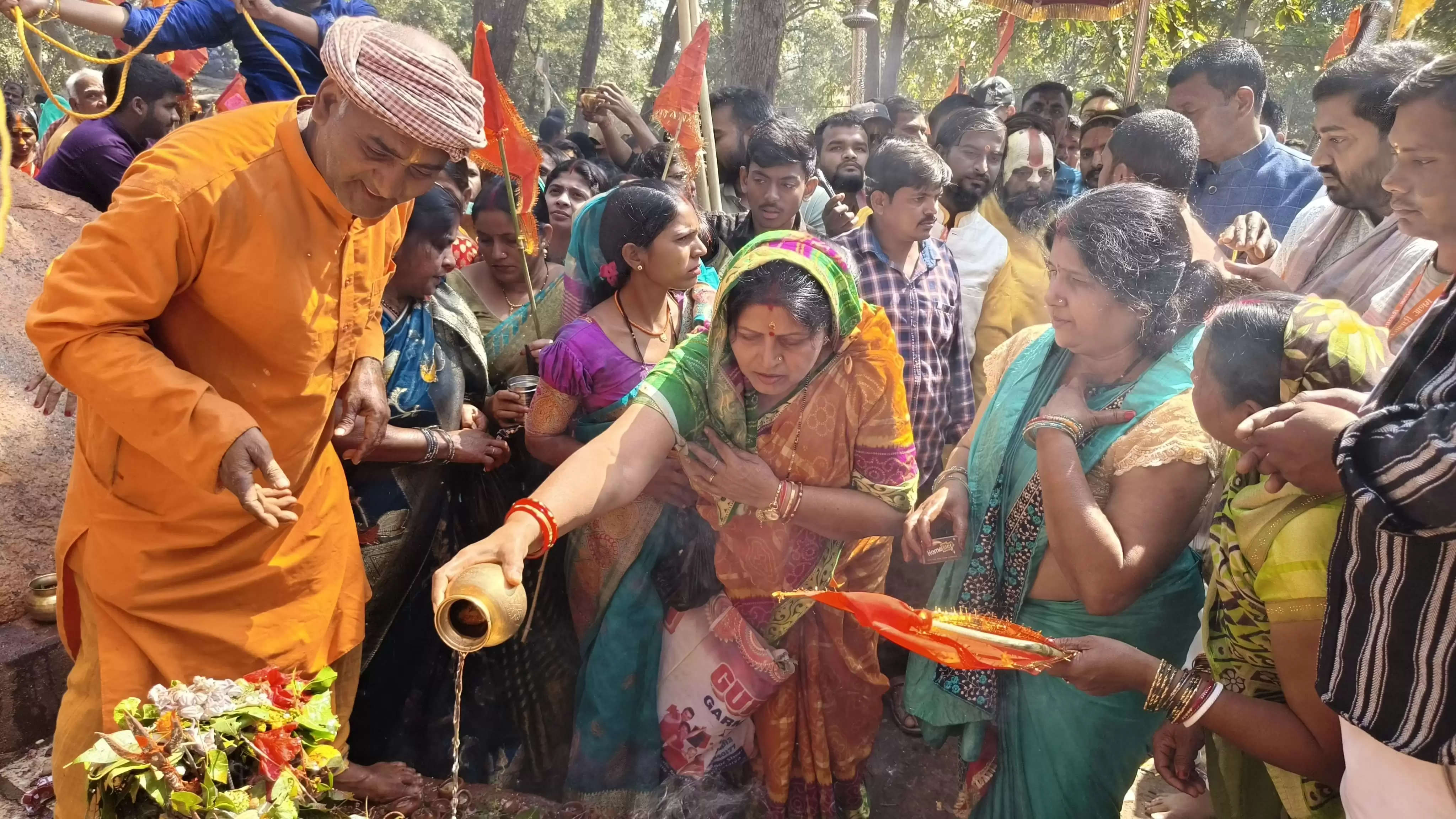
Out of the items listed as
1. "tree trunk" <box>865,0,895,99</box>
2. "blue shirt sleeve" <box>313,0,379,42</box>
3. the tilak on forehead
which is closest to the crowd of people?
"blue shirt sleeve" <box>313,0,379,42</box>

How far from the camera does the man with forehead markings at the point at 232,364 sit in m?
2.11

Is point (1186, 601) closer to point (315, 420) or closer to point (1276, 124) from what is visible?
point (315, 420)

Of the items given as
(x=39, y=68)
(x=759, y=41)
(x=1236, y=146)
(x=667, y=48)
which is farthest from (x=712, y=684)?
(x=667, y=48)

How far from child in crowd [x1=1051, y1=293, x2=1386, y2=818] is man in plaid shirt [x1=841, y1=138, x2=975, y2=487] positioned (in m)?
1.57

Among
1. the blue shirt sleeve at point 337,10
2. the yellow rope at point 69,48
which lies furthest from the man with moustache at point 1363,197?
the blue shirt sleeve at point 337,10

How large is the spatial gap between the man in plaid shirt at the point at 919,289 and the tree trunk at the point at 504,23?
789 centimetres

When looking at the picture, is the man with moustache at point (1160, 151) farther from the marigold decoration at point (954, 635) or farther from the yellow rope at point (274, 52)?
the yellow rope at point (274, 52)

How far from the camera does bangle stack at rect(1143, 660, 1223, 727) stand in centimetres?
202

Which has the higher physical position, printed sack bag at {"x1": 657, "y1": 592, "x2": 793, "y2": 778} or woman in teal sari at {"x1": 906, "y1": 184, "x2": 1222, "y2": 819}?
woman in teal sari at {"x1": 906, "y1": 184, "x2": 1222, "y2": 819}

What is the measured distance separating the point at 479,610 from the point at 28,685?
259cm

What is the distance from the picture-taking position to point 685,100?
4.04m

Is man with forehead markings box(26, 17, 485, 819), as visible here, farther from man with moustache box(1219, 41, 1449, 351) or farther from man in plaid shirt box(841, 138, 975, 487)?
man with moustache box(1219, 41, 1449, 351)

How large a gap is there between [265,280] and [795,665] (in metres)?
1.80

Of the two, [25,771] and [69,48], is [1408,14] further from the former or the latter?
[25,771]
